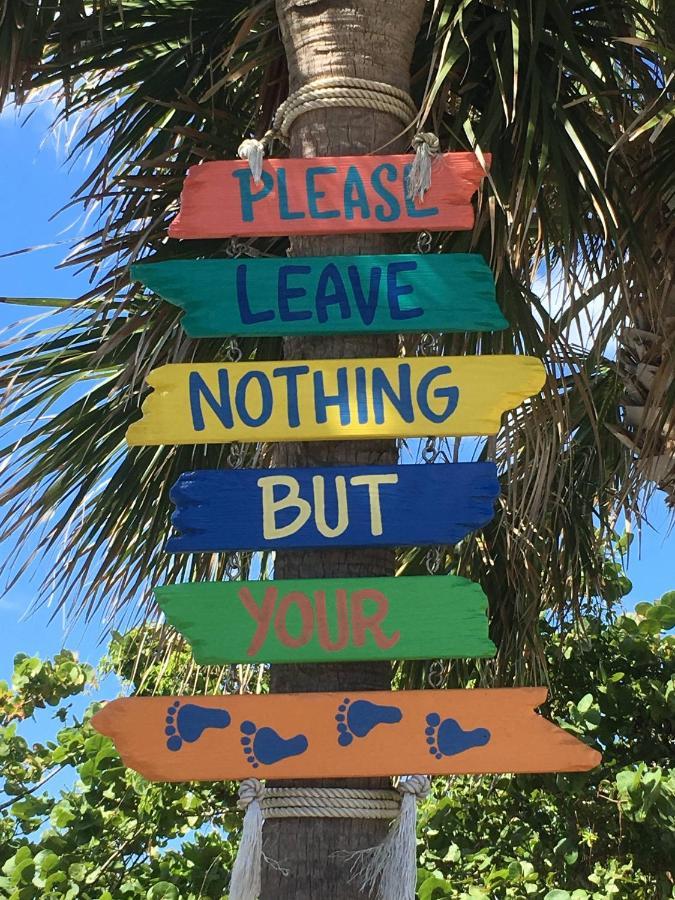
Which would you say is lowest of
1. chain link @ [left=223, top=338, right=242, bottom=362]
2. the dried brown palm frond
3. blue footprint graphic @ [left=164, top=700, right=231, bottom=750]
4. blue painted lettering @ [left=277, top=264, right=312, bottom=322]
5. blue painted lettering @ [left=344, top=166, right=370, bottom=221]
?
blue footprint graphic @ [left=164, top=700, right=231, bottom=750]

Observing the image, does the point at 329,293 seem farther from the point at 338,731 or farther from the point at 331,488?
the point at 338,731

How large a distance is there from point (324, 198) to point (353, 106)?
0.94 feet

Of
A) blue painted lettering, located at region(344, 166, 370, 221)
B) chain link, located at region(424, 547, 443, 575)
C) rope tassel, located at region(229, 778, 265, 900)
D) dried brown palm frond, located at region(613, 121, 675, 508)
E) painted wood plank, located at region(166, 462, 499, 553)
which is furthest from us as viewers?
dried brown palm frond, located at region(613, 121, 675, 508)

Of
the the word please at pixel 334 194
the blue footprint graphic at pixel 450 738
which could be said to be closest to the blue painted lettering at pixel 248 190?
the the word please at pixel 334 194

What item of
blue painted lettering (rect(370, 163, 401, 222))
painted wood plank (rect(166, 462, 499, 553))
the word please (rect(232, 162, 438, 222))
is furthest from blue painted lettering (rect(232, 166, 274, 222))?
painted wood plank (rect(166, 462, 499, 553))

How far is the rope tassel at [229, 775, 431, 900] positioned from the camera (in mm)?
2154

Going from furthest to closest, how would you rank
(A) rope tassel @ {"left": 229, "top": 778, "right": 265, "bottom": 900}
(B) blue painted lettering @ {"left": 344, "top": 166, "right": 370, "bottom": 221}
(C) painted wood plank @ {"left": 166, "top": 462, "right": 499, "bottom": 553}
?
(B) blue painted lettering @ {"left": 344, "top": 166, "right": 370, "bottom": 221}, (C) painted wood plank @ {"left": 166, "top": 462, "right": 499, "bottom": 553}, (A) rope tassel @ {"left": 229, "top": 778, "right": 265, "bottom": 900}

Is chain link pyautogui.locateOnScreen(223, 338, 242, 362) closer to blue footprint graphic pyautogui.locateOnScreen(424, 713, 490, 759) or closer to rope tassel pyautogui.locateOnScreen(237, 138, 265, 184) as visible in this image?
rope tassel pyautogui.locateOnScreen(237, 138, 265, 184)

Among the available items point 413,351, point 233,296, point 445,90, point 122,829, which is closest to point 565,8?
point 445,90

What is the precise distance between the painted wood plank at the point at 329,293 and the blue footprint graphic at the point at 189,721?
81cm

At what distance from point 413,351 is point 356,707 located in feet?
4.51

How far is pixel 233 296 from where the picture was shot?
2482 mm

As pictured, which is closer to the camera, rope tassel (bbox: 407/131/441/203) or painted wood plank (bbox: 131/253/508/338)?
painted wood plank (bbox: 131/253/508/338)

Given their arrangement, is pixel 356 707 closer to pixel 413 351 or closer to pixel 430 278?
pixel 430 278
